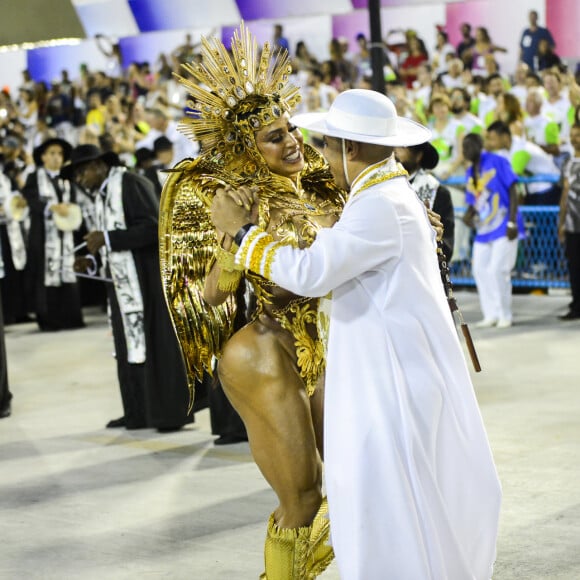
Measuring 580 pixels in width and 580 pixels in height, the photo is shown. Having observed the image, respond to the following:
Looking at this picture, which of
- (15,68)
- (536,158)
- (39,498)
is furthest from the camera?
(15,68)

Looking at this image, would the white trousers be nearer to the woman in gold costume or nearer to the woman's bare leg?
the woman in gold costume

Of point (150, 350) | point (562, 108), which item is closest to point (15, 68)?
point (562, 108)

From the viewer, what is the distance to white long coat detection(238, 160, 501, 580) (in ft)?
11.8

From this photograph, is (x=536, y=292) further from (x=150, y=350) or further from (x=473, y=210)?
(x=150, y=350)

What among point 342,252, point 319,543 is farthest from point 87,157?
point 342,252

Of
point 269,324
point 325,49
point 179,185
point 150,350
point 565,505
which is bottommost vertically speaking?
point 565,505

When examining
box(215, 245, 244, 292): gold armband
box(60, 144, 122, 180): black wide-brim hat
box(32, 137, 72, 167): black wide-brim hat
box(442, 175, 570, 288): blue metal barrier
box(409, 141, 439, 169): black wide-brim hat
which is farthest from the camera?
box(442, 175, 570, 288): blue metal barrier

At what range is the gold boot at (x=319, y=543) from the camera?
420 centimetres

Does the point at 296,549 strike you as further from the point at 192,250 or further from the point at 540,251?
the point at 540,251

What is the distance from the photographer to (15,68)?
24625mm

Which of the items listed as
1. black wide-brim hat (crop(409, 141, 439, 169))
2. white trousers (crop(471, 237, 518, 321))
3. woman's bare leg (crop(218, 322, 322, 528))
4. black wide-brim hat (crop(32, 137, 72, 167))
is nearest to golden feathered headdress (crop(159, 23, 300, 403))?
woman's bare leg (crop(218, 322, 322, 528))

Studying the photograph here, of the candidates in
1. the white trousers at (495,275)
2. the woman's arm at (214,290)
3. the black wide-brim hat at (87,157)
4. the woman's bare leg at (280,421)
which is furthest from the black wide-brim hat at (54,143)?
the woman's bare leg at (280,421)

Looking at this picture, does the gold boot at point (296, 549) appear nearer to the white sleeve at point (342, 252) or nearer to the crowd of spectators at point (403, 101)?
the white sleeve at point (342, 252)

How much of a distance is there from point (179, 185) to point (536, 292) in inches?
362
